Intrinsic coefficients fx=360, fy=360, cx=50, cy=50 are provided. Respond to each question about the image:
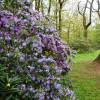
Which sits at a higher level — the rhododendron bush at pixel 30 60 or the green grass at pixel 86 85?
the rhododendron bush at pixel 30 60

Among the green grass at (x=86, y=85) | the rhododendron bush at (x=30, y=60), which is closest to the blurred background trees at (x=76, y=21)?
the green grass at (x=86, y=85)

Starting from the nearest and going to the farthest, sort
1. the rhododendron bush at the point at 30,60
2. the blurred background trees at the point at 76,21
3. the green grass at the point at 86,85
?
the rhododendron bush at the point at 30,60
the green grass at the point at 86,85
the blurred background trees at the point at 76,21

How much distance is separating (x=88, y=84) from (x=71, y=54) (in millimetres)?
6883

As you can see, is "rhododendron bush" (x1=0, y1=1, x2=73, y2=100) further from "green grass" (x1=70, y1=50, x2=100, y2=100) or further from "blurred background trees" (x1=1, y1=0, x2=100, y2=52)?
"blurred background trees" (x1=1, y1=0, x2=100, y2=52)

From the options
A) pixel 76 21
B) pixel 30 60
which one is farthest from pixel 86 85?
pixel 76 21

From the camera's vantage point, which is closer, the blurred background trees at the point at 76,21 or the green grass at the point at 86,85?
the green grass at the point at 86,85

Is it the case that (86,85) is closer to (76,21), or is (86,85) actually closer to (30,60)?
(30,60)

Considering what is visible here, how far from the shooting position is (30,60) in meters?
4.53

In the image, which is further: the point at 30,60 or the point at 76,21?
the point at 76,21

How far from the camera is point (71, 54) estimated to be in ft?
18.7

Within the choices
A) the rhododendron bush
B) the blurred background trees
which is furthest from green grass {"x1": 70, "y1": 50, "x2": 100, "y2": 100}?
the blurred background trees

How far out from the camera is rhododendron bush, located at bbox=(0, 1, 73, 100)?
4.24 meters

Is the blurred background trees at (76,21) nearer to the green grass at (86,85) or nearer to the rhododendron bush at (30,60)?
the green grass at (86,85)

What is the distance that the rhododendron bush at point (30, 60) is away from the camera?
424 cm
